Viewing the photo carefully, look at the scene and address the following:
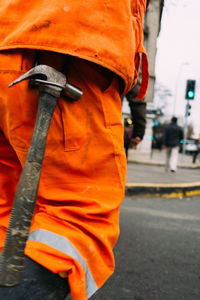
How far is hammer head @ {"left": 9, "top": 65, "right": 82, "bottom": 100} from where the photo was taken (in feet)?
2.76

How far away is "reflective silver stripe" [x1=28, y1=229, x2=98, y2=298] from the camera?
849 mm

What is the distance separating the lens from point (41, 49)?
894mm

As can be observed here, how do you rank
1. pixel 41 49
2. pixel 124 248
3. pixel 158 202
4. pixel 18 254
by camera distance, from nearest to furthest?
1. pixel 18 254
2. pixel 41 49
3. pixel 124 248
4. pixel 158 202

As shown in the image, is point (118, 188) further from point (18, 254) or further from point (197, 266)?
point (197, 266)

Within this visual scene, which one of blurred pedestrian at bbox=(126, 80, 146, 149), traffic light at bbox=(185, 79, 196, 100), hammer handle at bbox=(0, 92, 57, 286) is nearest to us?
hammer handle at bbox=(0, 92, 57, 286)

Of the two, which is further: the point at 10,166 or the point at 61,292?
the point at 10,166

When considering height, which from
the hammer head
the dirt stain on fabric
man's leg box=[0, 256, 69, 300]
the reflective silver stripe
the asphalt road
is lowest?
the asphalt road

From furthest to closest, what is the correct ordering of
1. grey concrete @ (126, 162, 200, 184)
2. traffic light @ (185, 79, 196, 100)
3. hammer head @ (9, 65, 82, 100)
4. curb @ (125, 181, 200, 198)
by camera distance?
1. traffic light @ (185, 79, 196, 100)
2. grey concrete @ (126, 162, 200, 184)
3. curb @ (125, 181, 200, 198)
4. hammer head @ (9, 65, 82, 100)

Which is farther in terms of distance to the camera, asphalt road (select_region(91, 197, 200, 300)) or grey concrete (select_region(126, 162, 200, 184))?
grey concrete (select_region(126, 162, 200, 184))

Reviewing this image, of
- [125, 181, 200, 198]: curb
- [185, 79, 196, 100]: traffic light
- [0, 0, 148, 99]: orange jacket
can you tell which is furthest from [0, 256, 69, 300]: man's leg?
[185, 79, 196, 100]: traffic light

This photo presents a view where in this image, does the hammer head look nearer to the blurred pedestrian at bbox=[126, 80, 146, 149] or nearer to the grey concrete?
the blurred pedestrian at bbox=[126, 80, 146, 149]

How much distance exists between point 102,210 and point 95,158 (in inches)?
6.0

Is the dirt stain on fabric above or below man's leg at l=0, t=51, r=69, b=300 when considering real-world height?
above

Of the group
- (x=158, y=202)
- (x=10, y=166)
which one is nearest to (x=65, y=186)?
(x=10, y=166)
